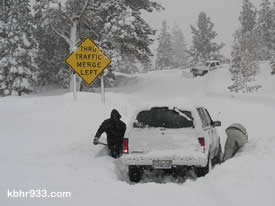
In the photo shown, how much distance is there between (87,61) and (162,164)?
835 centimetres

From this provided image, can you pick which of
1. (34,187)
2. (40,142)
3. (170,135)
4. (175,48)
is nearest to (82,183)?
(34,187)

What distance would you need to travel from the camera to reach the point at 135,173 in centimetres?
798

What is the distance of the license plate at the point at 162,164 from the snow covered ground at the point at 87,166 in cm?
36

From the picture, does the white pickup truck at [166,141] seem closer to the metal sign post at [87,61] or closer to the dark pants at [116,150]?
the dark pants at [116,150]

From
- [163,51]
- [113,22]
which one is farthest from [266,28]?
[113,22]

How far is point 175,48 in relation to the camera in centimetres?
9669

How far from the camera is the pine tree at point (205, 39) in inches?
2709

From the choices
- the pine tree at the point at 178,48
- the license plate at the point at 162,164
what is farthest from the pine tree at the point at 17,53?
the pine tree at the point at 178,48

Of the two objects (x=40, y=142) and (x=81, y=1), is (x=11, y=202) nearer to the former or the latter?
(x=40, y=142)

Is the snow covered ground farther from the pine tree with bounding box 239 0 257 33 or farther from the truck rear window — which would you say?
the pine tree with bounding box 239 0 257 33

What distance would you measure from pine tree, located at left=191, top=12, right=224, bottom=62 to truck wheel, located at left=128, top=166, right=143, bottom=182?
63237 millimetres

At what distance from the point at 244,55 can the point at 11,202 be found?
109 feet

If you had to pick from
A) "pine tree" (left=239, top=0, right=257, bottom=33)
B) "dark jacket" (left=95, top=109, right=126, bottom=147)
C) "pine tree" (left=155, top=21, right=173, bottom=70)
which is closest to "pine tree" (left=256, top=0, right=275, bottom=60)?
"pine tree" (left=239, top=0, right=257, bottom=33)

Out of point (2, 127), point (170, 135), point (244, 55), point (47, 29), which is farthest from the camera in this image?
point (244, 55)
